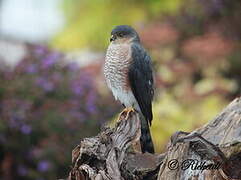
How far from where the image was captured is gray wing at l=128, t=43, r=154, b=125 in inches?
206

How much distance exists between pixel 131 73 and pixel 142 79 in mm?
106

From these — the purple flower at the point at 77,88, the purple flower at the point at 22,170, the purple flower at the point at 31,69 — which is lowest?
the purple flower at the point at 22,170

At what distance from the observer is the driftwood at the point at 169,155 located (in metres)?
3.92

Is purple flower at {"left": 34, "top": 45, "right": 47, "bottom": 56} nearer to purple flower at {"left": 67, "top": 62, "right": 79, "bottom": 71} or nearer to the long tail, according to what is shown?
purple flower at {"left": 67, "top": 62, "right": 79, "bottom": 71}

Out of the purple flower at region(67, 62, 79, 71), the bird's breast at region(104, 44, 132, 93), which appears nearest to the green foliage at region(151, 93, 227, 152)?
the purple flower at region(67, 62, 79, 71)

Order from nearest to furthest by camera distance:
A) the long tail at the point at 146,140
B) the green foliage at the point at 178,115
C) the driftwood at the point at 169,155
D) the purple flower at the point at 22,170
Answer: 1. the driftwood at the point at 169,155
2. the long tail at the point at 146,140
3. the purple flower at the point at 22,170
4. the green foliage at the point at 178,115

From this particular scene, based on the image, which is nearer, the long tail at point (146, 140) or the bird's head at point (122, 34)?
the long tail at point (146, 140)

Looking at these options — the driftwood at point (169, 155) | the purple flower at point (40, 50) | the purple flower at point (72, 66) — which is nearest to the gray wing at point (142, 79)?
the driftwood at point (169, 155)

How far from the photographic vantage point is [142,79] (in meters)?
5.25

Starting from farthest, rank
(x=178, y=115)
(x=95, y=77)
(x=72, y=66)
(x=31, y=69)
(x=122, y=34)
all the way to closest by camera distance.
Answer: (x=95, y=77) < (x=178, y=115) < (x=72, y=66) < (x=31, y=69) < (x=122, y=34)

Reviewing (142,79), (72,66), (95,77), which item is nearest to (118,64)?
(142,79)

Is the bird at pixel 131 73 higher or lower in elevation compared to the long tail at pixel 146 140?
higher

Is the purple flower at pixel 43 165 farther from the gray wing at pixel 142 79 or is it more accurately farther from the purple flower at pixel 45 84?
the gray wing at pixel 142 79

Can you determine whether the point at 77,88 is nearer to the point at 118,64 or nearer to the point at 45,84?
the point at 45,84
